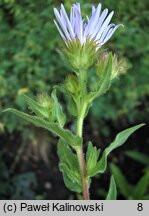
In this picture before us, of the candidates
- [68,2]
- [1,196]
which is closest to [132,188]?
[1,196]

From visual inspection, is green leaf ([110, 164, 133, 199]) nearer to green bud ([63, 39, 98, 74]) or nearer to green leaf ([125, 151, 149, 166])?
green leaf ([125, 151, 149, 166])

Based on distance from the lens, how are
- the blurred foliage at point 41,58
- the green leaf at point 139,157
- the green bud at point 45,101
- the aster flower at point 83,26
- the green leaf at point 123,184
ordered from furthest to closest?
1. the green leaf at point 139,157
2. the green leaf at point 123,184
3. the blurred foliage at point 41,58
4. the green bud at point 45,101
5. the aster flower at point 83,26

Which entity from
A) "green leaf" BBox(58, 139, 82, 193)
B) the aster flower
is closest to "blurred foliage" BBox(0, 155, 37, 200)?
"green leaf" BBox(58, 139, 82, 193)

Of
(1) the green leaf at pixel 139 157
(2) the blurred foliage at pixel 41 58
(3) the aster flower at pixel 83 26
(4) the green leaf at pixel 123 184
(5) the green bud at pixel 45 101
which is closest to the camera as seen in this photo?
(3) the aster flower at pixel 83 26

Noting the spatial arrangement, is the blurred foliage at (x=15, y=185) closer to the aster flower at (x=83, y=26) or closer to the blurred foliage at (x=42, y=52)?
the blurred foliage at (x=42, y=52)

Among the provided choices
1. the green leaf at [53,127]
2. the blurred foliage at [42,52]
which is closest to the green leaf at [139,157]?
the blurred foliage at [42,52]

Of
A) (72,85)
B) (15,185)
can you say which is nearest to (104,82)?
(72,85)
